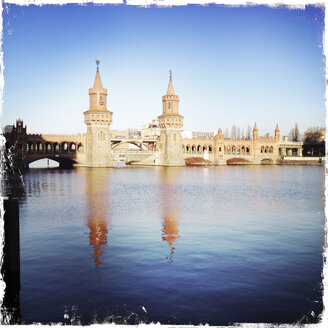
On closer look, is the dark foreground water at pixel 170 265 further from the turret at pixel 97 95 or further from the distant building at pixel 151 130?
the distant building at pixel 151 130

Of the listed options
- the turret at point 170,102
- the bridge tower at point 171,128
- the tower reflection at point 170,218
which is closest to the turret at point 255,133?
the bridge tower at point 171,128

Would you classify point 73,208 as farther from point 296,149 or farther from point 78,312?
point 296,149

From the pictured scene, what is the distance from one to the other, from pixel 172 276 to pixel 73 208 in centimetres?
1517

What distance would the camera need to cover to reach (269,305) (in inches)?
365

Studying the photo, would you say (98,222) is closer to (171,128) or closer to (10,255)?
(10,255)

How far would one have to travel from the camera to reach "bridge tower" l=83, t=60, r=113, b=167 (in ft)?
275

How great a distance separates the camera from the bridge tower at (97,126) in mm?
83688

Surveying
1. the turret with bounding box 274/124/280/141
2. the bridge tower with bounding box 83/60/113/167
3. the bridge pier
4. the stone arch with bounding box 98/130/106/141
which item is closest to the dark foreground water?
the bridge pier

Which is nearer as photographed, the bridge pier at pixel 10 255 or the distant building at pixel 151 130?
the bridge pier at pixel 10 255

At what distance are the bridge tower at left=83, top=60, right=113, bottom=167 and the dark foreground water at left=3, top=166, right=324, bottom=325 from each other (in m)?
60.8

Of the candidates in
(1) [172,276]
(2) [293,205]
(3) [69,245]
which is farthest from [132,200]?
(1) [172,276]

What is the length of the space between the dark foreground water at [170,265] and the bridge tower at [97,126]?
6075 cm

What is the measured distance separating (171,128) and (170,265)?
80530 millimetres

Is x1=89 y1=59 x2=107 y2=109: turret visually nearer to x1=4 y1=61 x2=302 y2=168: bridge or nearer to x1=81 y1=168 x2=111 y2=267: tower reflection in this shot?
x1=4 y1=61 x2=302 y2=168: bridge
